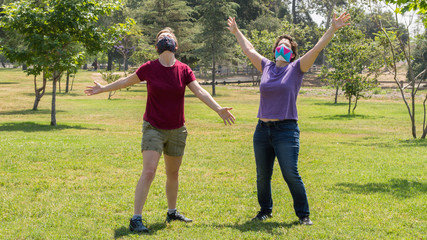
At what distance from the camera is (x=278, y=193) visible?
305 inches

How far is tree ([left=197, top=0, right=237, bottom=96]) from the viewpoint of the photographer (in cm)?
5066

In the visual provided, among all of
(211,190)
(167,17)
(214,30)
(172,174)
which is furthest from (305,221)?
(167,17)

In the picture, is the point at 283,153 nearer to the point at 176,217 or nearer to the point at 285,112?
the point at 285,112

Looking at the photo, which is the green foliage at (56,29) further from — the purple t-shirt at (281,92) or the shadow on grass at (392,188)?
the purple t-shirt at (281,92)

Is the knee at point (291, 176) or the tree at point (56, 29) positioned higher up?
the tree at point (56, 29)

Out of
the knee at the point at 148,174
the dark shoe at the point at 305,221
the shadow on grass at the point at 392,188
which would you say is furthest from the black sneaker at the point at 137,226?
the shadow on grass at the point at 392,188

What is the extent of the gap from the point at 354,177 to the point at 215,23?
144ft

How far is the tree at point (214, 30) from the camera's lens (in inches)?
1994

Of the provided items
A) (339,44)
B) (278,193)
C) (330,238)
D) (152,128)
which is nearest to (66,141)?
(278,193)

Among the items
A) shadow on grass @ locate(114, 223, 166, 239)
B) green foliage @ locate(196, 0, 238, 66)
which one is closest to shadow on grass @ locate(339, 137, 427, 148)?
shadow on grass @ locate(114, 223, 166, 239)

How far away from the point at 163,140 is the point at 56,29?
15.9 meters

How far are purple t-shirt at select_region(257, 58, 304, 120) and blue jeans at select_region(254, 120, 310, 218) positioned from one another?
0.40ft

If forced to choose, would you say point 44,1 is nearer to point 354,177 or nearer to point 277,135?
point 354,177

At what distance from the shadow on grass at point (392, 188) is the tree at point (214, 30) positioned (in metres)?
41.7
